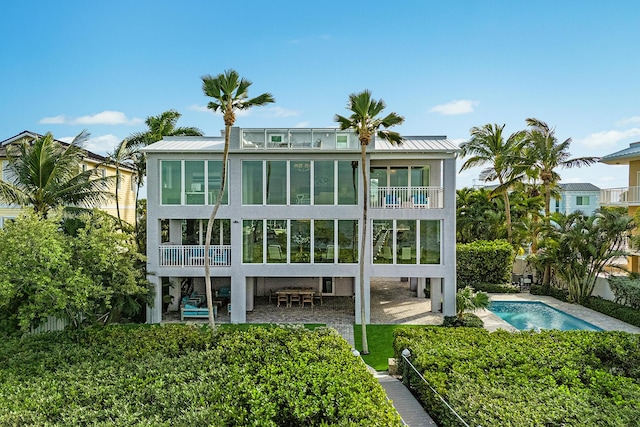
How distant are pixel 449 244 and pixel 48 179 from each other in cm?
1780

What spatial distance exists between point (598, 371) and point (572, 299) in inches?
539

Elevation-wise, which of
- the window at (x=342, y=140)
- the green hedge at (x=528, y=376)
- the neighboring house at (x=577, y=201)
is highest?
the window at (x=342, y=140)

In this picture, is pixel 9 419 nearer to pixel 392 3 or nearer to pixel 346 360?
pixel 346 360

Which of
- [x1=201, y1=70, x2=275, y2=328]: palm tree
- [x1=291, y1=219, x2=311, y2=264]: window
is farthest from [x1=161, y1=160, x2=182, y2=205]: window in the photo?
[x1=291, y1=219, x2=311, y2=264]: window

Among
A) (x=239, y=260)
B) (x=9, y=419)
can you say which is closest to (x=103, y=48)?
(x=239, y=260)

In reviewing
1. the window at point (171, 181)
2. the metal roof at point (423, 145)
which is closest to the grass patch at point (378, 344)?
the metal roof at point (423, 145)

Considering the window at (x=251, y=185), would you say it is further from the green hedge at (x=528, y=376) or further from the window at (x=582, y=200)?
the window at (x=582, y=200)

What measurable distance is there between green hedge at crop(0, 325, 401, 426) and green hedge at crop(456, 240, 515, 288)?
14.8 m

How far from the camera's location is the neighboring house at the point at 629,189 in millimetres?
22344

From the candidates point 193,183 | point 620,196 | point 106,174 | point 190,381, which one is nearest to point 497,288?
point 620,196

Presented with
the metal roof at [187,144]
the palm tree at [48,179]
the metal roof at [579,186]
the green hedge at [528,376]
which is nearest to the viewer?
the green hedge at [528,376]

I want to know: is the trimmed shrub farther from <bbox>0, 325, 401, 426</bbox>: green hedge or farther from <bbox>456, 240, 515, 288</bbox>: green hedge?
<bbox>0, 325, 401, 426</bbox>: green hedge

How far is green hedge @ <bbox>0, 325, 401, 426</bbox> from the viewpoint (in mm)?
6797

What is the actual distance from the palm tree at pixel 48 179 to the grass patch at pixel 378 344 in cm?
1402
